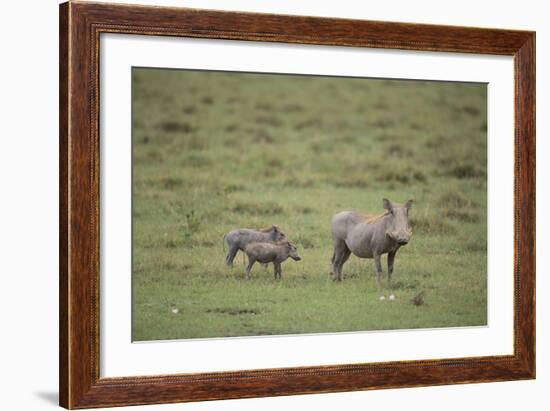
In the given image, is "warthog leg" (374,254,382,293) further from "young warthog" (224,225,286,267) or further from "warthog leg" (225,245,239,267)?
"warthog leg" (225,245,239,267)

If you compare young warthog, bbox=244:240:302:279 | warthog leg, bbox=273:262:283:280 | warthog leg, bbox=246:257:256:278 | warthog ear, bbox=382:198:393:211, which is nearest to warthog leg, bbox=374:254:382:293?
warthog ear, bbox=382:198:393:211

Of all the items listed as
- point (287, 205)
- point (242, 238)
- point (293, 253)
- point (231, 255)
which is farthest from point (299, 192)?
point (231, 255)

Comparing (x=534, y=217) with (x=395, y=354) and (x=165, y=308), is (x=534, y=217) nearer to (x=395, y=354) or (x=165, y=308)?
(x=395, y=354)

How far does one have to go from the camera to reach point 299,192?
816 centimetres

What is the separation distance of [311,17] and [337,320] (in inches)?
73.6

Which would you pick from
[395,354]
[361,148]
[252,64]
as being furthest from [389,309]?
[252,64]

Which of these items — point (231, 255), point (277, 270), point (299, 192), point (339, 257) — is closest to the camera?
point (231, 255)

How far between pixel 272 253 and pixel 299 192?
0.51 m

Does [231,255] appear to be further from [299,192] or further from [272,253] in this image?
[299,192]

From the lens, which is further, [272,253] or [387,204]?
[387,204]

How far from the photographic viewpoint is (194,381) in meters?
7.43

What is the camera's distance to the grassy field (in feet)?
24.8

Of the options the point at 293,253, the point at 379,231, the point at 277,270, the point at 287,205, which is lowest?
the point at 277,270

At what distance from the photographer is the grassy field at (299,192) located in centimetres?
755
